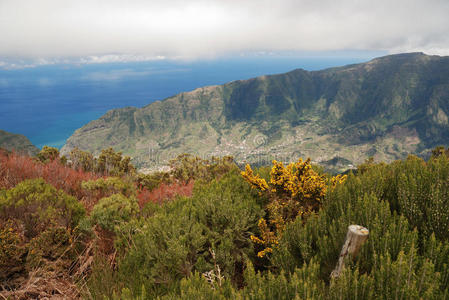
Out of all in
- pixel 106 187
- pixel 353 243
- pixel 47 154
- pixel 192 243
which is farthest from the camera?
pixel 47 154

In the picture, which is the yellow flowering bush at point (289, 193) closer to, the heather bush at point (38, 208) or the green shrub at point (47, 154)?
the heather bush at point (38, 208)

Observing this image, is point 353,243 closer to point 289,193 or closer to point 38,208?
point 289,193

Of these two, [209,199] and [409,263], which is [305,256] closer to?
[409,263]

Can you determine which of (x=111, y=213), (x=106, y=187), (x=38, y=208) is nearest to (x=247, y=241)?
(x=111, y=213)

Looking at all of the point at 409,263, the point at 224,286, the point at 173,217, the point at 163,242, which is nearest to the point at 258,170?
the point at 173,217

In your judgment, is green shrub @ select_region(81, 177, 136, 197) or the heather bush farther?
green shrub @ select_region(81, 177, 136, 197)

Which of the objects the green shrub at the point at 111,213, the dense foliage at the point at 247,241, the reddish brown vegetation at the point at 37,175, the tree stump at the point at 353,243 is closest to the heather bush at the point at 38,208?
the dense foliage at the point at 247,241

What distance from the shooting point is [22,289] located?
383cm

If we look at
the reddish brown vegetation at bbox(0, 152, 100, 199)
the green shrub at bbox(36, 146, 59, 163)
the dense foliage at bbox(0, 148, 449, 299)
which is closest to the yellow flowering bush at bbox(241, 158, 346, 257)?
the dense foliage at bbox(0, 148, 449, 299)

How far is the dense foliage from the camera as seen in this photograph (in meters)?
2.01

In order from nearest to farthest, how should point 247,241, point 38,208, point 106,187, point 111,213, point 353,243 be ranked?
point 353,243 < point 247,241 < point 38,208 < point 111,213 < point 106,187

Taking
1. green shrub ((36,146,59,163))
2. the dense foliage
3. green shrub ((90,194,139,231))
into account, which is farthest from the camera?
green shrub ((36,146,59,163))

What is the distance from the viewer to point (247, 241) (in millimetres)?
4406

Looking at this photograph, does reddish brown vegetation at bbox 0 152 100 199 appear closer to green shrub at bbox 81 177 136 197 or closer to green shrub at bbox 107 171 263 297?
green shrub at bbox 81 177 136 197
